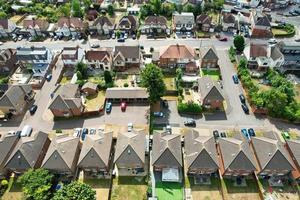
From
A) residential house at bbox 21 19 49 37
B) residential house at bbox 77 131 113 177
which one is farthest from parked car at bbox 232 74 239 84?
residential house at bbox 21 19 49 37

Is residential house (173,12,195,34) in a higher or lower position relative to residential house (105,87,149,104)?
higher

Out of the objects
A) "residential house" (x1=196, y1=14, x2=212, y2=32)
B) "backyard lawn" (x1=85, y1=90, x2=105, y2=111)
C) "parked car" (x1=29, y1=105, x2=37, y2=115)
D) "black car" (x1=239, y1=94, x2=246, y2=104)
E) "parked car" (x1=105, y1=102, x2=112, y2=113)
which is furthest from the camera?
"residential house" (x1=196, y1=14, x2=212, y2=32)

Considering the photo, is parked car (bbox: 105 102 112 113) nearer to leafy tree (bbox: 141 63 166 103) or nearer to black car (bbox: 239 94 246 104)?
leafy tree (bbox: 141 63 166 103)

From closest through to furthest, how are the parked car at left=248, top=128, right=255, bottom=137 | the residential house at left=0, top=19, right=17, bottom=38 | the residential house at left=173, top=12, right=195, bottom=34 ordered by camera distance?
1. the parked car at left=248, top=128, right=255, bottom=137
2. the residential house at left=0, top=19, right=17, bottom=38
3. the residential house at left=173, top=12, right=195, bottom=34

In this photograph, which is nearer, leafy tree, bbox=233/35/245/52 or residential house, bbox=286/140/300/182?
residential house, bbox=286/140/300/182

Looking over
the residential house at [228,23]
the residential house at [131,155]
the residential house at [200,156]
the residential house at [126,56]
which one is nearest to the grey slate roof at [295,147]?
the residential house at [200,156]

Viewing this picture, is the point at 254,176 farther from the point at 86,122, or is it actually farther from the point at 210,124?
the point at 86,122
